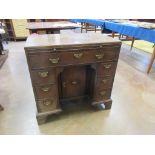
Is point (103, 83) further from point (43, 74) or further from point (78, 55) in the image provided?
point (43, 74)

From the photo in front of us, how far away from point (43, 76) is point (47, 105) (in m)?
0.32

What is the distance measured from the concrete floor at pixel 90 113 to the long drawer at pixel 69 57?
2.01ft

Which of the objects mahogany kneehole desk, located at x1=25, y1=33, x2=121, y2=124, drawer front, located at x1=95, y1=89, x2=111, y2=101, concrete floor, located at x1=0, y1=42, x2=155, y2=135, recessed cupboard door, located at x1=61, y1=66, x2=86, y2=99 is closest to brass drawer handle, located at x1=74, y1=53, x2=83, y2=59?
mahogany kneehole desk, located at x1=25, y1=33, x2=121, y2=124

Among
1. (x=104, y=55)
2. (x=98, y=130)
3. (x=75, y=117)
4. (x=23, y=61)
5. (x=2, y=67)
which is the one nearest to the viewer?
(x=104, y=55)

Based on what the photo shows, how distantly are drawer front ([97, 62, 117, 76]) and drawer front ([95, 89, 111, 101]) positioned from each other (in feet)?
0.65

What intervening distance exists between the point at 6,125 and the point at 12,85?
796mm

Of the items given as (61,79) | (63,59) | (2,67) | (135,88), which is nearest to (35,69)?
(63,59)

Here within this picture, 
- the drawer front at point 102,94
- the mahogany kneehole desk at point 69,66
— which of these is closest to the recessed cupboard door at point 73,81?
the mahogany kneehole desk at point 69,66

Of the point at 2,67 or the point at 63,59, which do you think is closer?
the point at 63,59

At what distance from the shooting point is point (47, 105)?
4.22ft

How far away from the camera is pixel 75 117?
4.72ft

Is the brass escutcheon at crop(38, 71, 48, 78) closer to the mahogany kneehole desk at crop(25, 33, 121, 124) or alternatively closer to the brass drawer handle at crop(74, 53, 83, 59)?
the mahogany kneehole desk at crop(25, 33, 121, 124)
